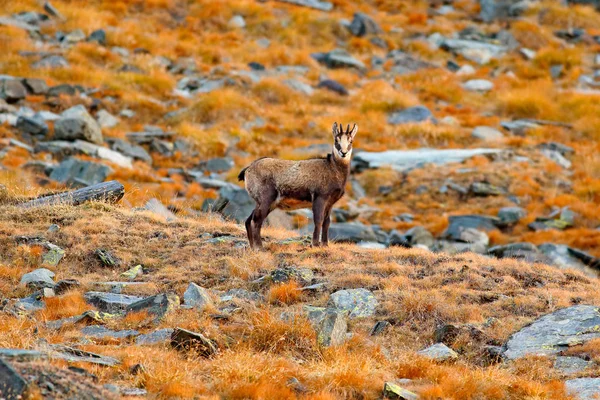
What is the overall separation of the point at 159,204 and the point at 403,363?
10.3 m

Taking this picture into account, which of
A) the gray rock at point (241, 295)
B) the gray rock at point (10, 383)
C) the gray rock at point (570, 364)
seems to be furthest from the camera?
the gray rock at point (241, 295)

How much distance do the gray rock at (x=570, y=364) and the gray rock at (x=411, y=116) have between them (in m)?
25.0

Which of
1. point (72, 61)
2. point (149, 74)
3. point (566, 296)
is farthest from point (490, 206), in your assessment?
point (72, 61)

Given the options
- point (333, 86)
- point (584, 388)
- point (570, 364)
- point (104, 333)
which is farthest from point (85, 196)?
point (333, 86)

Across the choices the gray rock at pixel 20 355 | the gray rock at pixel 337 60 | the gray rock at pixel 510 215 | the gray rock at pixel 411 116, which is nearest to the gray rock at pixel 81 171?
the gray rock at pixel 510 215

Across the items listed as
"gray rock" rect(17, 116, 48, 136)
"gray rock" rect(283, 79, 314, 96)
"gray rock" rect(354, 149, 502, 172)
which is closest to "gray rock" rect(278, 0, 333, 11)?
"gray rock" rect(283, 79, 314, 96)

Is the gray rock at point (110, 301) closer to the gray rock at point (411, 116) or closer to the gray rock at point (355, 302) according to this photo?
the gray rock at point (355, 302)

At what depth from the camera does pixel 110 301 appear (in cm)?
1086

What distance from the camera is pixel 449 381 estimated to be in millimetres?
8344

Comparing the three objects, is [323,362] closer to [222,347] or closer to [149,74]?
[222,347]

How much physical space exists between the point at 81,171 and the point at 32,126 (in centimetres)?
567

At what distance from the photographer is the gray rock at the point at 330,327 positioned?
30.6ft

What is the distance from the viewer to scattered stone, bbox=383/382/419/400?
7.79 meters

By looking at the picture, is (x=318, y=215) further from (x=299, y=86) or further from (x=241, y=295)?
(x=299, y=86)
